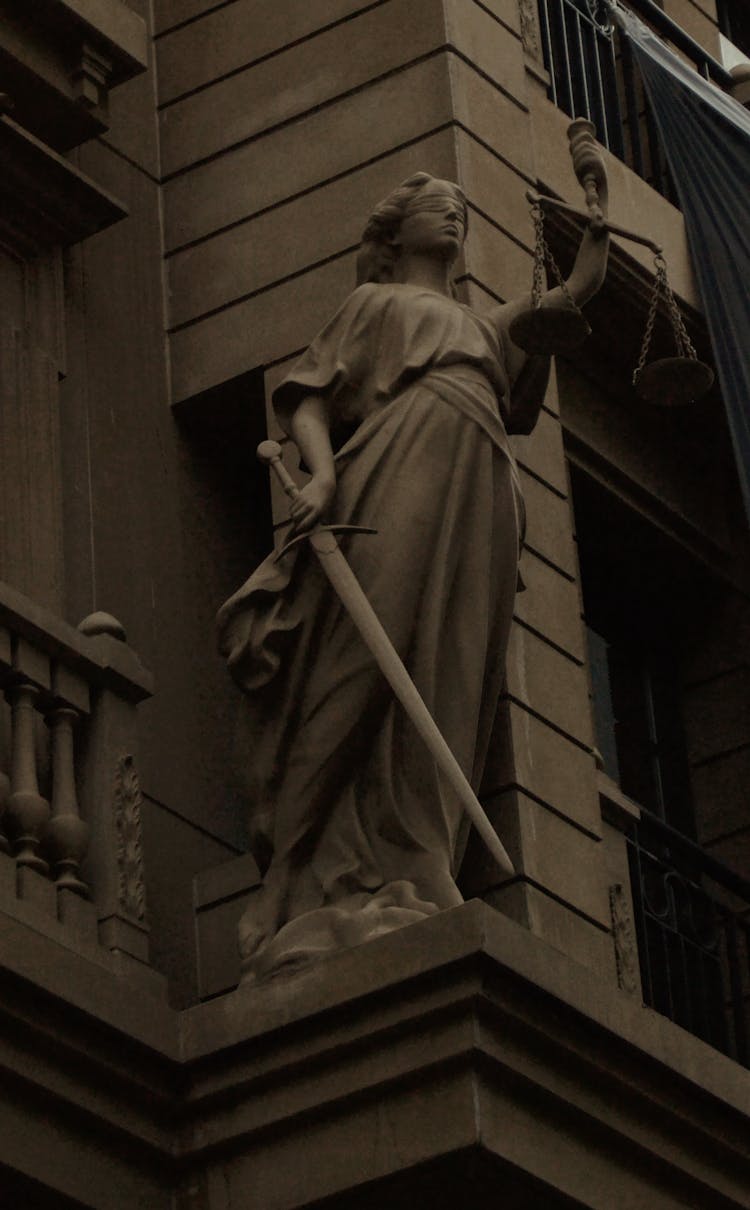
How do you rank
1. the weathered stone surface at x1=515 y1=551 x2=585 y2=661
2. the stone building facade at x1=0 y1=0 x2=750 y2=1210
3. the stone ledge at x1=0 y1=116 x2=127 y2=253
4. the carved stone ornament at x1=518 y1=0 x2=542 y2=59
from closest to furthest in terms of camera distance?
the stone building facade at x1=0 y1=0 x2=750 y2=1210
the weathered stone surface at x1=515 y1=551 x2=585 y2=661
the stone ledge at x1=0 y1=116 x2=127 y2=253
the carved stone ornament at x1=518 y1=0 x2=542 y2=59

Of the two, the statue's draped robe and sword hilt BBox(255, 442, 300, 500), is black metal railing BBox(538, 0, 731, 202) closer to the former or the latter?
the statue's draped robe

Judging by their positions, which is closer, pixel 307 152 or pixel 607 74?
pixel 307 152

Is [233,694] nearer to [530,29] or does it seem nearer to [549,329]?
[549,329]

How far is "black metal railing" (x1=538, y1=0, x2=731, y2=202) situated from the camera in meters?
16.8

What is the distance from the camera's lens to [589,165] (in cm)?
1245

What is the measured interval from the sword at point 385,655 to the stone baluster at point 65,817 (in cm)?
105

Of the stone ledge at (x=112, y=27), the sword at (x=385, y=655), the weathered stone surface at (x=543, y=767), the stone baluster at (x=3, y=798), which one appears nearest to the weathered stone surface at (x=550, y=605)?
the weathered stone surface at (x=543, y=767)

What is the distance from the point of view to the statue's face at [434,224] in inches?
505

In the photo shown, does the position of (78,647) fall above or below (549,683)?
below

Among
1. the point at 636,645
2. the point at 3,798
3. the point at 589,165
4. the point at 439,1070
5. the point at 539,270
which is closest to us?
the point at 439,1070

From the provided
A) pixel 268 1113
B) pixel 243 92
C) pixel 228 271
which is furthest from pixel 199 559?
pixel 268 1113

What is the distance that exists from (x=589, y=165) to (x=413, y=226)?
794mm

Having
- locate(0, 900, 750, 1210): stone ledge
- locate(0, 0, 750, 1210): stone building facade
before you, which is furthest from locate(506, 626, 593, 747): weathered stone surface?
locate(0, 900, 750, 1210): stone ledge

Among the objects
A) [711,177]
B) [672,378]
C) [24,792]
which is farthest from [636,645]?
[24,792]
